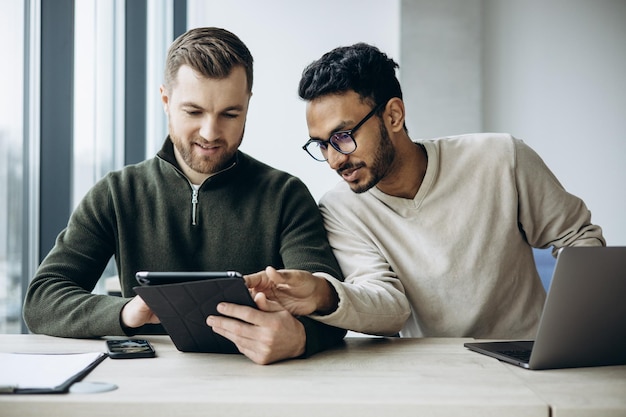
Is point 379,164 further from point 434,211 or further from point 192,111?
point 192,111

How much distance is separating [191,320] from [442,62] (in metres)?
2.99

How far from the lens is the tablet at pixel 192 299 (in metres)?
1.12

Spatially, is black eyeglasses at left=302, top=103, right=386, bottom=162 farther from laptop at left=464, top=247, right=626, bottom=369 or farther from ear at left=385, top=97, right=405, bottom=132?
laptop at left=464, top=247, right=626, bottom=369

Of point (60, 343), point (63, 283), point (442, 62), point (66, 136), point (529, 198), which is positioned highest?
point (442, 62)

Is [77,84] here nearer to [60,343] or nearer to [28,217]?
[28,217]

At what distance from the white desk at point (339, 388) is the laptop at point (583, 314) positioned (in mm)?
26

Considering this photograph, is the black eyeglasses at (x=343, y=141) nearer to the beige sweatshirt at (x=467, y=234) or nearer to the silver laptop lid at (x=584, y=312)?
the beige sweatshirt at (x=467, y=234)

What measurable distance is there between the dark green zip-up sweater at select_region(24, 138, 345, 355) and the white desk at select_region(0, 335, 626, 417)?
433 mm

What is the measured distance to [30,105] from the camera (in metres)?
2.18

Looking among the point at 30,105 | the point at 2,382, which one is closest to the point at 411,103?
the point at 30,105

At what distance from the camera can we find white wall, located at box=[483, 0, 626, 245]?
3.72 meters

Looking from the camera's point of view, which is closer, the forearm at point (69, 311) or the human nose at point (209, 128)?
the forearm at point (69, 311)

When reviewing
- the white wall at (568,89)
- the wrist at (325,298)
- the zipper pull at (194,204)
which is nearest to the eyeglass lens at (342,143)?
the zipper pull at (194,204)

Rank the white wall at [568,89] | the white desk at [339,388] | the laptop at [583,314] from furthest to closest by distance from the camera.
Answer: the white wall at [568,89], the laptop at [583,314], the white desk at [339,388]
